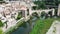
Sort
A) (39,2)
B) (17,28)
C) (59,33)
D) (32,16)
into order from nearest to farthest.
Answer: (59,33), (17,28), (32,16), (39,2)

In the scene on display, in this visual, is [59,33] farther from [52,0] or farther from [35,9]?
[52,0]

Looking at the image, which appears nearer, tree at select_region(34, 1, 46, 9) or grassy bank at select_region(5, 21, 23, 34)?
grassy bank at select_region(5, 21, 23, 34)

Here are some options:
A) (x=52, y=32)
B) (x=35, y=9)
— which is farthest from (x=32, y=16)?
(x=52, y=32)

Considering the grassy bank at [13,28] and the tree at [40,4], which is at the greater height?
the grassy bank at [13,28]

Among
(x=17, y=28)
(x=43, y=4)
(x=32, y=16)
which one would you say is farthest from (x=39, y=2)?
(x=17, y=28)

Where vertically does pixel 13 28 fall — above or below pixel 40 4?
above

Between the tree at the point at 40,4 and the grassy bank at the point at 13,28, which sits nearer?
the grassy bank at the point at 13,28

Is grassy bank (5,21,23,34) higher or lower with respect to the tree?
higher

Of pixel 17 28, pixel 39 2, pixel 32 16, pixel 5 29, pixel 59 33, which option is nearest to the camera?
pixel 59 33

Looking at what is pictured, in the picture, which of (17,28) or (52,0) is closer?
(17,28)

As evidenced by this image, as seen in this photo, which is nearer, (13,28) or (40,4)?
(13,28)
